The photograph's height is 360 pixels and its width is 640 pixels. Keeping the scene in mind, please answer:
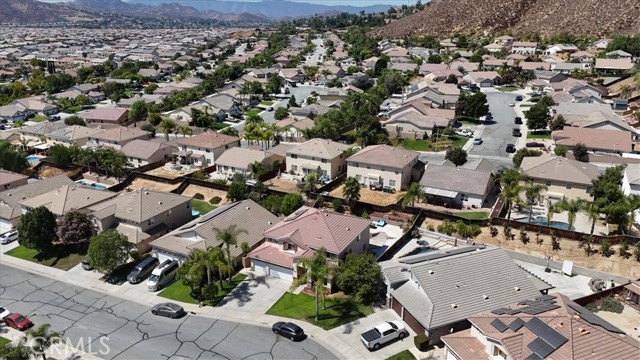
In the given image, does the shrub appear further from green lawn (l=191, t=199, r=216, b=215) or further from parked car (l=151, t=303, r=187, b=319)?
green lawn (l=191, t=199, r=216, b=215)

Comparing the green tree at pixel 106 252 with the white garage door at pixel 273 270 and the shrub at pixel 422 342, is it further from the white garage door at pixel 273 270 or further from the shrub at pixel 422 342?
the shrub at pixel 422 342

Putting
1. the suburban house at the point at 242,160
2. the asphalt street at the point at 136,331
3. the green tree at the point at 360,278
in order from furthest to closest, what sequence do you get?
the suburban house at the point at 242,160 → the green tree at the point at 360,278 → the asphalt street at the point at 136,331

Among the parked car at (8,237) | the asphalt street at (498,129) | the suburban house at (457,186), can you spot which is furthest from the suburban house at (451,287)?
the parked car at (8,237)

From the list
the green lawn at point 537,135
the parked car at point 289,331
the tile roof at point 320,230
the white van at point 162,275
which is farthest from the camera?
the green lawn at point 537,135

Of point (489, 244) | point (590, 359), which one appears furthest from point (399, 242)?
point (590, 359)

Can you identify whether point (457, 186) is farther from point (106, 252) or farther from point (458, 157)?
point (106, 252)
